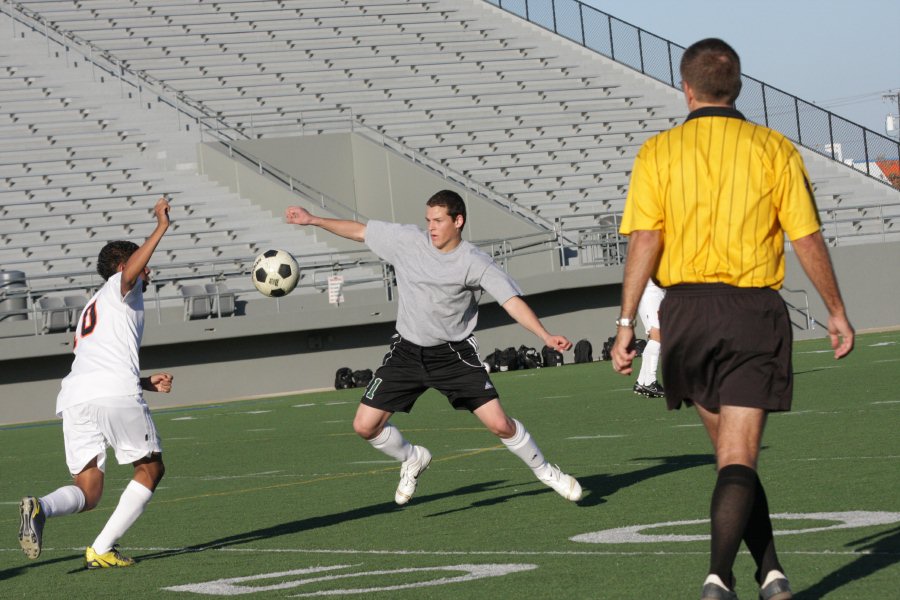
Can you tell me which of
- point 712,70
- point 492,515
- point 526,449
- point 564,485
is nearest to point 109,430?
point 492,515

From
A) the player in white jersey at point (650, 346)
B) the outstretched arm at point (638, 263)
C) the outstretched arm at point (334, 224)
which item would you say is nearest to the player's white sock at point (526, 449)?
the outstretched arm at point (334, 224)

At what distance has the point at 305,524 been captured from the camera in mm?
8617

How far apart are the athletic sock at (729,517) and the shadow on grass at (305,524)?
388 cm

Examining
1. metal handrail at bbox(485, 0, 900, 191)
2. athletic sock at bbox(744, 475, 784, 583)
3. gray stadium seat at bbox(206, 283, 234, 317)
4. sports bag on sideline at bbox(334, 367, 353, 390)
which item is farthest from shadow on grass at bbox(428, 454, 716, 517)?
metal handrail at bbox(485, 0, 900, 191)

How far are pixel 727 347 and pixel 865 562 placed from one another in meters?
1.44

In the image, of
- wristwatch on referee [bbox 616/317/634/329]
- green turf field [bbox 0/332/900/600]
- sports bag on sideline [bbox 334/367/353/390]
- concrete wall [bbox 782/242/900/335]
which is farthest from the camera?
concrete wall [bbox 782/242/900/335]

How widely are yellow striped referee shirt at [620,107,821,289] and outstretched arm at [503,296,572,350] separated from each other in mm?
2625

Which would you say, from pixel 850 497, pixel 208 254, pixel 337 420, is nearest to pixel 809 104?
pixel 208 254

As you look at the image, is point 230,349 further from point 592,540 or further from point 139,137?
point 592,540

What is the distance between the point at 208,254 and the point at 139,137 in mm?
5235

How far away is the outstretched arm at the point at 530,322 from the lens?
770 centimetres

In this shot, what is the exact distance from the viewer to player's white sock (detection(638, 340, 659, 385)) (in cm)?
1512

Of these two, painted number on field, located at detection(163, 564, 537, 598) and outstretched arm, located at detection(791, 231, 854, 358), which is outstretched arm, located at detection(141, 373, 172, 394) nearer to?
painted number on field, located at detection(163, 564, 537, 598)

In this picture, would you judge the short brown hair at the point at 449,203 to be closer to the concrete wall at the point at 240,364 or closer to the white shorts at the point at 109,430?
the white shorts at the point at 109,430
